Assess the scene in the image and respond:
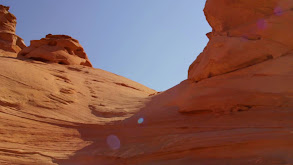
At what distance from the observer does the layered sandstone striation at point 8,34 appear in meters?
28.0

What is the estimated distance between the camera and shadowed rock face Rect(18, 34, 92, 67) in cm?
1627

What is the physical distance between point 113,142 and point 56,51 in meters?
10.8

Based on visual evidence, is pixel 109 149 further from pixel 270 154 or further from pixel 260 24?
pixel 260 24

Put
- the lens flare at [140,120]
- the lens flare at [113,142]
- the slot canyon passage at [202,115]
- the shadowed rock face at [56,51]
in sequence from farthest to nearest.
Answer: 1. the shadowed rock face at [56,51]
2. the lens flare at [140,120]
3. the lens flare at [113,142]
4. the slot canyon passage at [202,115]

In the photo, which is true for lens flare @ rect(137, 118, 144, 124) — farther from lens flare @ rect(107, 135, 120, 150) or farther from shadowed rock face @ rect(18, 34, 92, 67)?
shadowed rock face @ rect(18, 34, 92, 67)

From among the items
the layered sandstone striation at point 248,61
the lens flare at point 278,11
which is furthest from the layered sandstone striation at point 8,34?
the lens flare at point 278,11

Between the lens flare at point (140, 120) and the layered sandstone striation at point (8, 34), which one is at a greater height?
the layered sandstone striation at point (8, 34)

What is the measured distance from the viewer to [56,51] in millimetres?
17312

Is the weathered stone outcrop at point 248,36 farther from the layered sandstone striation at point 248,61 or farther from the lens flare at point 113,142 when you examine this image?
the lens flare at point 113,142

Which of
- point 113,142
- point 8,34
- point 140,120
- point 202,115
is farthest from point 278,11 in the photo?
point 8,34

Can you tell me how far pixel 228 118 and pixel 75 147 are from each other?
4.72m

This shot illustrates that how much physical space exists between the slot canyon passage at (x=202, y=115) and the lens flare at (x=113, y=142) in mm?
32

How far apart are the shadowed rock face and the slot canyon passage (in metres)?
4.90

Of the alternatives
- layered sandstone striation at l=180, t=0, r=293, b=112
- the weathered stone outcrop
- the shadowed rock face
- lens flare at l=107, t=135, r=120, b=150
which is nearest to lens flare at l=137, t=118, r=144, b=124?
lens flare at l=107, t=135, r=120, b=150
